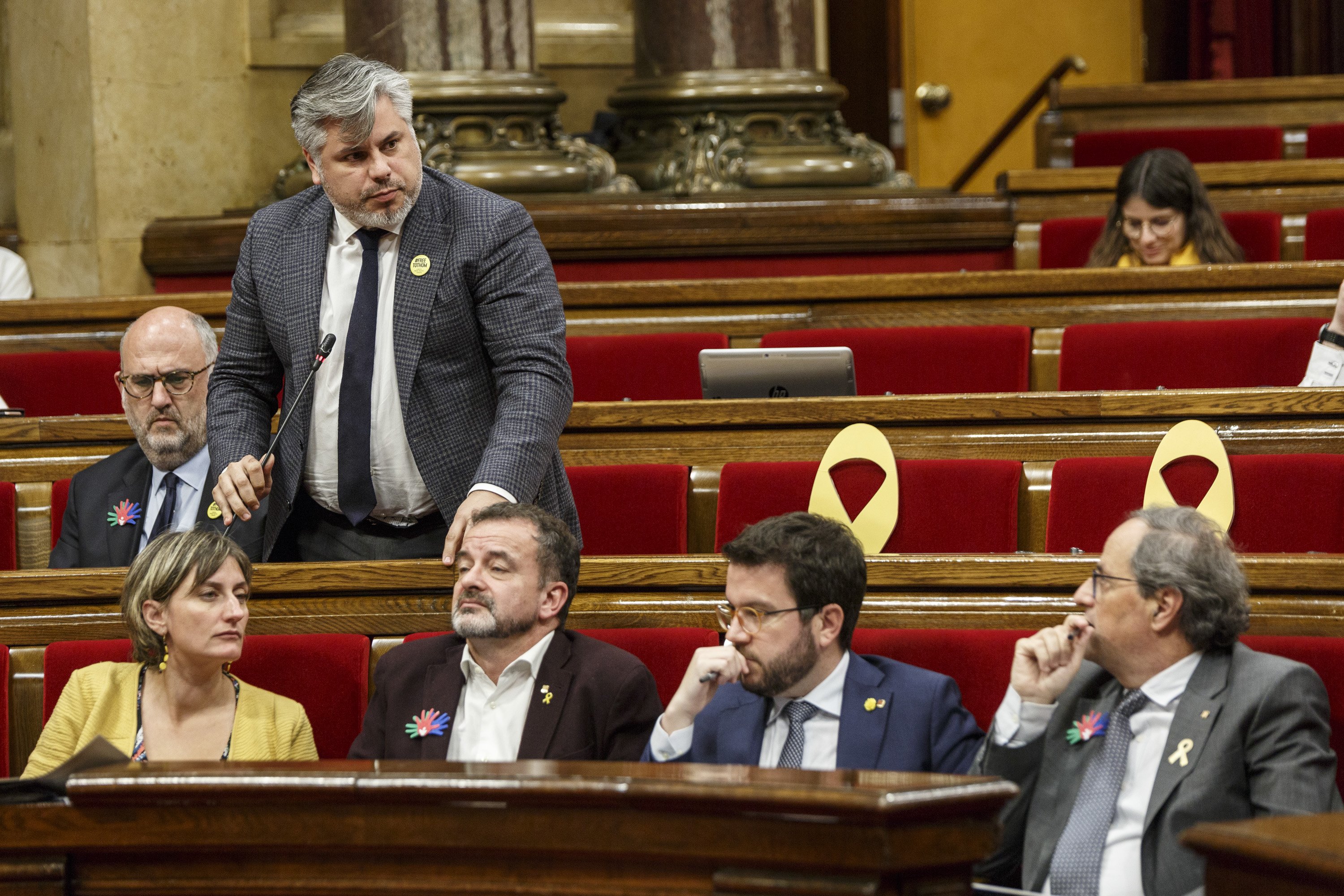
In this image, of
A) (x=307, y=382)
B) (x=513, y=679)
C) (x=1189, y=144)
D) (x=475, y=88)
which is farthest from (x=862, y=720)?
(x=1189, y=144)

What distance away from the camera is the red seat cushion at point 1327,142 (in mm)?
3391

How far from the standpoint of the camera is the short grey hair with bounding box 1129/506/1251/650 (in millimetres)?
1252

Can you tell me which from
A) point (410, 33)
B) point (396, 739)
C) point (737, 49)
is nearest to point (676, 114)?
point (737, 49)

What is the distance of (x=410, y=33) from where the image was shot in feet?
9.91

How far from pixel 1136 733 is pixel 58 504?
132 centimetres

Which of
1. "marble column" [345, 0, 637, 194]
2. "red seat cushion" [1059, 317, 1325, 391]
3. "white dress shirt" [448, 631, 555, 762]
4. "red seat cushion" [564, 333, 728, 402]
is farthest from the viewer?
"marble column" [345, 0, 637, 194]

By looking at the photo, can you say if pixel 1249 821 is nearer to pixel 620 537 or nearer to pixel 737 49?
pixel 620 537

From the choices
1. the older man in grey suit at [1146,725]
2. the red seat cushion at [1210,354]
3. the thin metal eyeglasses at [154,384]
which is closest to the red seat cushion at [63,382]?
the thin metal eyeglasses at [154,384]

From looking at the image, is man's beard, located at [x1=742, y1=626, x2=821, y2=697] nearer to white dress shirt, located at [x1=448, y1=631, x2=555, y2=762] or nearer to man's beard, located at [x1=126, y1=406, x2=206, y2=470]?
white dress shirt, located at [x1=448, y1=631, x2=555, y2=762]

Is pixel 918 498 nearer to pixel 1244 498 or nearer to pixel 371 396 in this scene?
pixel 1244 498

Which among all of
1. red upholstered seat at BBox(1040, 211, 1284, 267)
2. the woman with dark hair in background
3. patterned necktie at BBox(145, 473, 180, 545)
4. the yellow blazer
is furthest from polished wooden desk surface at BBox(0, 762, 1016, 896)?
red upholstered seat at BBox(1040, 211, 1284, 267)

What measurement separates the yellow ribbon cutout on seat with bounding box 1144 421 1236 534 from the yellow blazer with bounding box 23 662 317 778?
0.85 m

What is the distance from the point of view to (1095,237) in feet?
9.32

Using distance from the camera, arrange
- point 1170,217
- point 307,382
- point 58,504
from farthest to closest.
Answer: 1. point 1170,217
2. point 58,504
3. point 307,382
